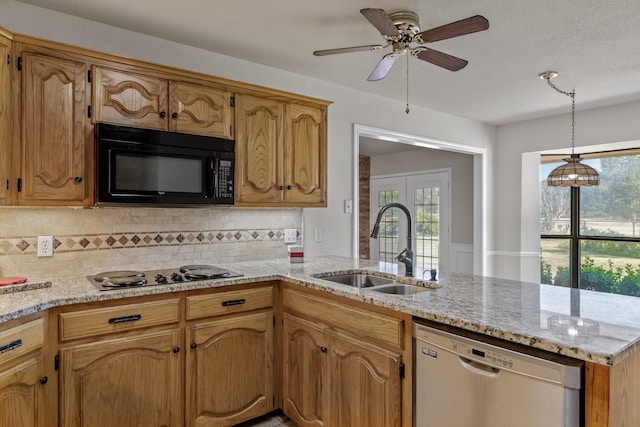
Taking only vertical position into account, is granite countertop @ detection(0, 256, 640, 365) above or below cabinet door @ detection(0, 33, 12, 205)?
below

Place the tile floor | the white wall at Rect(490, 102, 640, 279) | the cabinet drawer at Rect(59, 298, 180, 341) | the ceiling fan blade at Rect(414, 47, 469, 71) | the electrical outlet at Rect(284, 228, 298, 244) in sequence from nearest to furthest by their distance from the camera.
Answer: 1. the cabinet drawer at Rect(59, 298, 180, 341)
2. the ceiling fan blade at Rect(414, 47, 469, 71)
3. the tile floor
4. the electrical outlet at Rect(284, 228, 298, 244)
5. the white wall at Rect(490, 102, 640, 279)

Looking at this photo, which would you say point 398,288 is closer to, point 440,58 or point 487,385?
point 487,385

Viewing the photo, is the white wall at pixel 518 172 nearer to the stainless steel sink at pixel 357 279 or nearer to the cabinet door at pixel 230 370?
the stainless steel sink at pixel 357 279

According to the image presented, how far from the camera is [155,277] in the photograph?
2.25 metres

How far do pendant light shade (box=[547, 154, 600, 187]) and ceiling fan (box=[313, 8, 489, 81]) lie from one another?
6.23 feet

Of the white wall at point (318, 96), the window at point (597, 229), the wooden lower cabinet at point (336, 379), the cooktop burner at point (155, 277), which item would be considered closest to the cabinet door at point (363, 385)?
the wooden lower cabinet at point (336, 379)

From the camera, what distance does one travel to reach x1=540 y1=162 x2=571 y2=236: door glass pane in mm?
5102

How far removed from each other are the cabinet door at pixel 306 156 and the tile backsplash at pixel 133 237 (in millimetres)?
328

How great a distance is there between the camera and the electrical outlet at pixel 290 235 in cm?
315

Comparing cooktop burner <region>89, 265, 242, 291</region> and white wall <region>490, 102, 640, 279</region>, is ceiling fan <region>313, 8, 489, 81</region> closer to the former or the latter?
cooktop burner <region>89, 265, 242, 291</region>

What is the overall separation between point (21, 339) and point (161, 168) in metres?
1.06

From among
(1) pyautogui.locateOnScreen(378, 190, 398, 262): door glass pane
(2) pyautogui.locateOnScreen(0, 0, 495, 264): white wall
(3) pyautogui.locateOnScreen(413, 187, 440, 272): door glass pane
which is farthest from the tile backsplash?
(1) pyautogui.locateOnScreen(378, 190, 398, 262): door glass pane

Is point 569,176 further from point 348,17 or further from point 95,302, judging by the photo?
point 95,302

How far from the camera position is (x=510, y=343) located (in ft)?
4.19
